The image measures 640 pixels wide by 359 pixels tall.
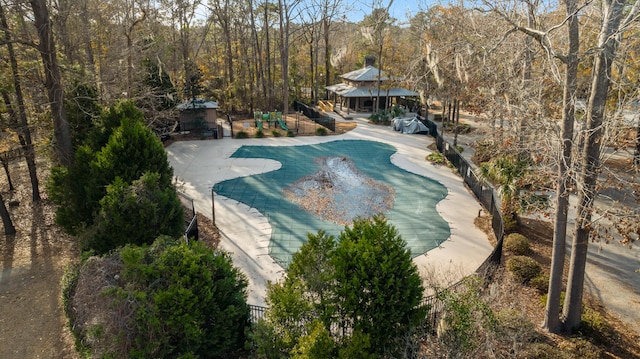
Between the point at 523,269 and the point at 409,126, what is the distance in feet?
60.9

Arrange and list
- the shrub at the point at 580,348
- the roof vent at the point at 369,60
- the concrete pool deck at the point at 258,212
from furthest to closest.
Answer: the roof vent at the point at 369,60 → the concrete pool deck at the point at 258,212 → the shrub at the point at 580,348

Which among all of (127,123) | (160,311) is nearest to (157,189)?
(127,123)

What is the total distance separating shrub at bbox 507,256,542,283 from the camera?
907cm

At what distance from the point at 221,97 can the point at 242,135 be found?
31.8ft

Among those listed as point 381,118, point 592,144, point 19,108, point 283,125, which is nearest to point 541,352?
point 592,144

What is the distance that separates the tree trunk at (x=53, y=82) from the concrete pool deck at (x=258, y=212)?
130 inches

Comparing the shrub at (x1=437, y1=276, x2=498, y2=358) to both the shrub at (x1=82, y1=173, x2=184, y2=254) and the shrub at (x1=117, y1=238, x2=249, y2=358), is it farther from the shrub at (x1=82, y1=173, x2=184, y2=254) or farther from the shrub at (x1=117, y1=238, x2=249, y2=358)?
the shrub at (x1=82, y1=173, x2=184, y2=254)

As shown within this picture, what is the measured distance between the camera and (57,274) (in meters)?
9.62

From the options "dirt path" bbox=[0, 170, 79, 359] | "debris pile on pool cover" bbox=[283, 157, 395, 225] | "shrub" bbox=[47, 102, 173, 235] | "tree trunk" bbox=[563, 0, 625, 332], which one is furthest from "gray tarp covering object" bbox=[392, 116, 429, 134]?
"dirt path" bbox=[0, 170, 79, 359]

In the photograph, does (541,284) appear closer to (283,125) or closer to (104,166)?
(104,166)

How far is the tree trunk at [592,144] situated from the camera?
5836 millimetres

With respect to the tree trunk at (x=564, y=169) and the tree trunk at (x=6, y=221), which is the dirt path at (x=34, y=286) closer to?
the tree trunk at (x=6, y=221)

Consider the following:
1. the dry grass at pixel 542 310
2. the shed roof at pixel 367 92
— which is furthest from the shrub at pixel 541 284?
the shed roof at pixel 367 92

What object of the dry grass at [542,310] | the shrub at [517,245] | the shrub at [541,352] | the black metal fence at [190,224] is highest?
the black metal fence at [190,224]
